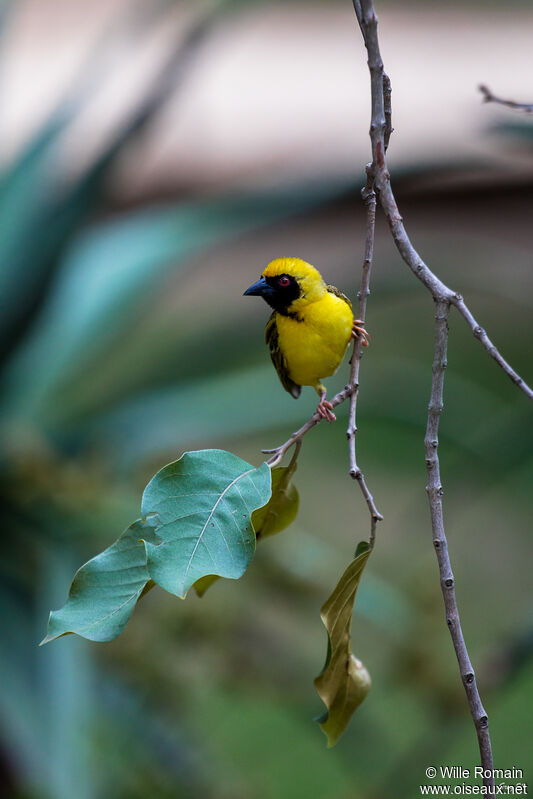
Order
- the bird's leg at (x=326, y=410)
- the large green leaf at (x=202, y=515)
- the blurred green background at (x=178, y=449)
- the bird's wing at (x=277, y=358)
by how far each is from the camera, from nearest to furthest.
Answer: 1. the large green leaf at (x=202, y=515)
2. the bird's leg at (x=326, y=410)
3. the bird's wing at (x=277, y=358)
4. the blurred green background at (x=178, y=449)

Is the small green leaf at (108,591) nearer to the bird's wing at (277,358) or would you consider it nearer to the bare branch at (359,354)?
the bare branch at (359,354)

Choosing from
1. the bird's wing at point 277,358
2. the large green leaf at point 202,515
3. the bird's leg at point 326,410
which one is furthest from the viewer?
the bird's wing at point 277,358

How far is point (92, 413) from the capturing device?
2100 mm

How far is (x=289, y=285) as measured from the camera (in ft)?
2.14

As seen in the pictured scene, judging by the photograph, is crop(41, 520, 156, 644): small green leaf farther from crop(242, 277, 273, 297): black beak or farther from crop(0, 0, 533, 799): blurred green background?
crop(0, 0, 533, 799): blurred green background

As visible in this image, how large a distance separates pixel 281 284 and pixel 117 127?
1699 millimetres

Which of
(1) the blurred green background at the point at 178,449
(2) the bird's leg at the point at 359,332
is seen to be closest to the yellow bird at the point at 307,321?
(2) the bird's leg at the point at 359,332

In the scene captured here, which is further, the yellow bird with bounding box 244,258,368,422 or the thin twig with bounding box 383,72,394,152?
the yellow bird with bounding box 244,258,368,422

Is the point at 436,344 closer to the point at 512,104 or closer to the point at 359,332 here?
the point at 359,332

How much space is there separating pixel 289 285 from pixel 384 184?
146 millimetres

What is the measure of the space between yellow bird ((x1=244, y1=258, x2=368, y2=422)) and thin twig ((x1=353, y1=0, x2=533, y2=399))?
0.27 feet

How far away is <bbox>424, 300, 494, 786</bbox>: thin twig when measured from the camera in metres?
0.50

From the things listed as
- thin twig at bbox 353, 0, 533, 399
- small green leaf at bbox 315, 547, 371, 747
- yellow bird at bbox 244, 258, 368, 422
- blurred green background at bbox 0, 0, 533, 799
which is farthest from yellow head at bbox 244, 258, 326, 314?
blurred green background at bbox 0, 0, 533, 799

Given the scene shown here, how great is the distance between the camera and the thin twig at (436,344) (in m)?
0.49
